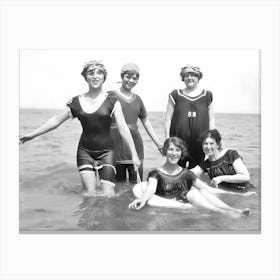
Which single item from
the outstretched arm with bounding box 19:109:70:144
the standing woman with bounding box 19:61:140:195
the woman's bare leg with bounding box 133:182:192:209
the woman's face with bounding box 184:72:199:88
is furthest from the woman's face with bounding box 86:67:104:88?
the woman's bare leg with bounding box 133:182:192:209

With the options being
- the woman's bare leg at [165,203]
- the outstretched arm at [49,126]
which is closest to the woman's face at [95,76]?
the outstretched arm at [49,126]

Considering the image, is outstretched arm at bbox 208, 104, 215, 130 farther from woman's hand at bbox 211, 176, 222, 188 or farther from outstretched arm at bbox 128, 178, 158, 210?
outstretched arm at bbox 128, 178, 158, 210

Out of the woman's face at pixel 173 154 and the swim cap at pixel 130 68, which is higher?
the swim cap at pixel 130 68

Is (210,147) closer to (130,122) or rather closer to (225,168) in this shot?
(225,168)

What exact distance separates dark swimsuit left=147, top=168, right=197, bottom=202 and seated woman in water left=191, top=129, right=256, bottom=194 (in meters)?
0.12

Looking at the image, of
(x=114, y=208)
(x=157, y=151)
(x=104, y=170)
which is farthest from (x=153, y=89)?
(x=114, y=208)

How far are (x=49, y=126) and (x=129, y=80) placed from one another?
68cm

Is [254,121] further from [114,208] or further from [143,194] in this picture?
[114,208]

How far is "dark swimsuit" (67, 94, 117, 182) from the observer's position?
360cm

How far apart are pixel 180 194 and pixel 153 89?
80cm

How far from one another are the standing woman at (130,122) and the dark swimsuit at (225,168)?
40 cm

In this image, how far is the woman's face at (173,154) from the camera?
3598mm

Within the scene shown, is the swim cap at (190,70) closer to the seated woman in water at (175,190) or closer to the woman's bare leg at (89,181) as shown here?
the seated woman in water at (175,190)

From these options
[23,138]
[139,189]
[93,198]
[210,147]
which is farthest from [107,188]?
[210,147]
